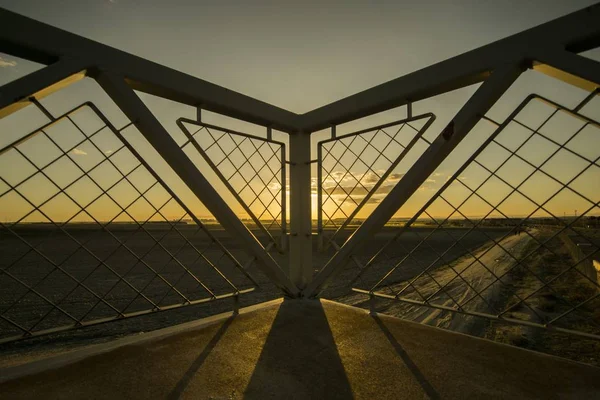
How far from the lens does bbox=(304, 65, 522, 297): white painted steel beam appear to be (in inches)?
77.7

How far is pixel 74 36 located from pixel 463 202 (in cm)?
286

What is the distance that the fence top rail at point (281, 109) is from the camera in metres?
1.66

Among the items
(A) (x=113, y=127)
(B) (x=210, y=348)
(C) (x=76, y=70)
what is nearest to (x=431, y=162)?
(B) (x=210, y=348)

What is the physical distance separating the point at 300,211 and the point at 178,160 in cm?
144

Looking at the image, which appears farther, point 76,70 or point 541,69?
point 541,69

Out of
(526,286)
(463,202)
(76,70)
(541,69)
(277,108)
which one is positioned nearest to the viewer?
(76,70)

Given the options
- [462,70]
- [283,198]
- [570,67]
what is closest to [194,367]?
[283,198]

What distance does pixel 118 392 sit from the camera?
4.44ft

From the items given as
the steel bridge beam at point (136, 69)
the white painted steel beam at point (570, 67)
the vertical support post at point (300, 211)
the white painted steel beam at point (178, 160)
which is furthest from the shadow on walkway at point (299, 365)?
the white painted steel beam at point (570, 67)

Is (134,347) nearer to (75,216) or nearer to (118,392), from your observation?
(118,392)

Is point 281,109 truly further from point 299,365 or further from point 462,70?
point 299,365

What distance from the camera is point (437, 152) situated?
2156 mm

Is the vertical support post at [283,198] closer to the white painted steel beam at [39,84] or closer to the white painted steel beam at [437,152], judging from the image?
the white painted steel beam at [437,152]

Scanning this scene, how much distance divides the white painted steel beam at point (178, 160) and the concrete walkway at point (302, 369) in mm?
717
